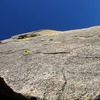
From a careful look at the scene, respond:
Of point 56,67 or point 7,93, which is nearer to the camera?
point 7,93

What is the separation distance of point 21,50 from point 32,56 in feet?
3.09

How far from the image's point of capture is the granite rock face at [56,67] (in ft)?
19.1

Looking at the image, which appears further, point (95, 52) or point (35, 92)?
point (95, 52)

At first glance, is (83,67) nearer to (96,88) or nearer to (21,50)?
(96,88)

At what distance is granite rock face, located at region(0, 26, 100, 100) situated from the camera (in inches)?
229

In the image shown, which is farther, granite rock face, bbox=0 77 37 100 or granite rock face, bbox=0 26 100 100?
granite rock face, bbox=0 77 37 100

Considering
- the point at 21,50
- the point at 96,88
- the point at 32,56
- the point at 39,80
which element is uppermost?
the point at 21,50

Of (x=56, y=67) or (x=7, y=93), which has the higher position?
(x=56, y=67)

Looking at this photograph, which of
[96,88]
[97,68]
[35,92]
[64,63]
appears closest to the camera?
[96,88]

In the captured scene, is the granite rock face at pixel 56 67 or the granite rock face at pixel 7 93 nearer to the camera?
the granite rock face at pixel 56 67

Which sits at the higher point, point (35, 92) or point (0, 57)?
point (0, 57)

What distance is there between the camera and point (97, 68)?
6.43m

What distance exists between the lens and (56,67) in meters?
6.89

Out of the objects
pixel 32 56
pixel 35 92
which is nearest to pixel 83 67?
pixel 35 92
